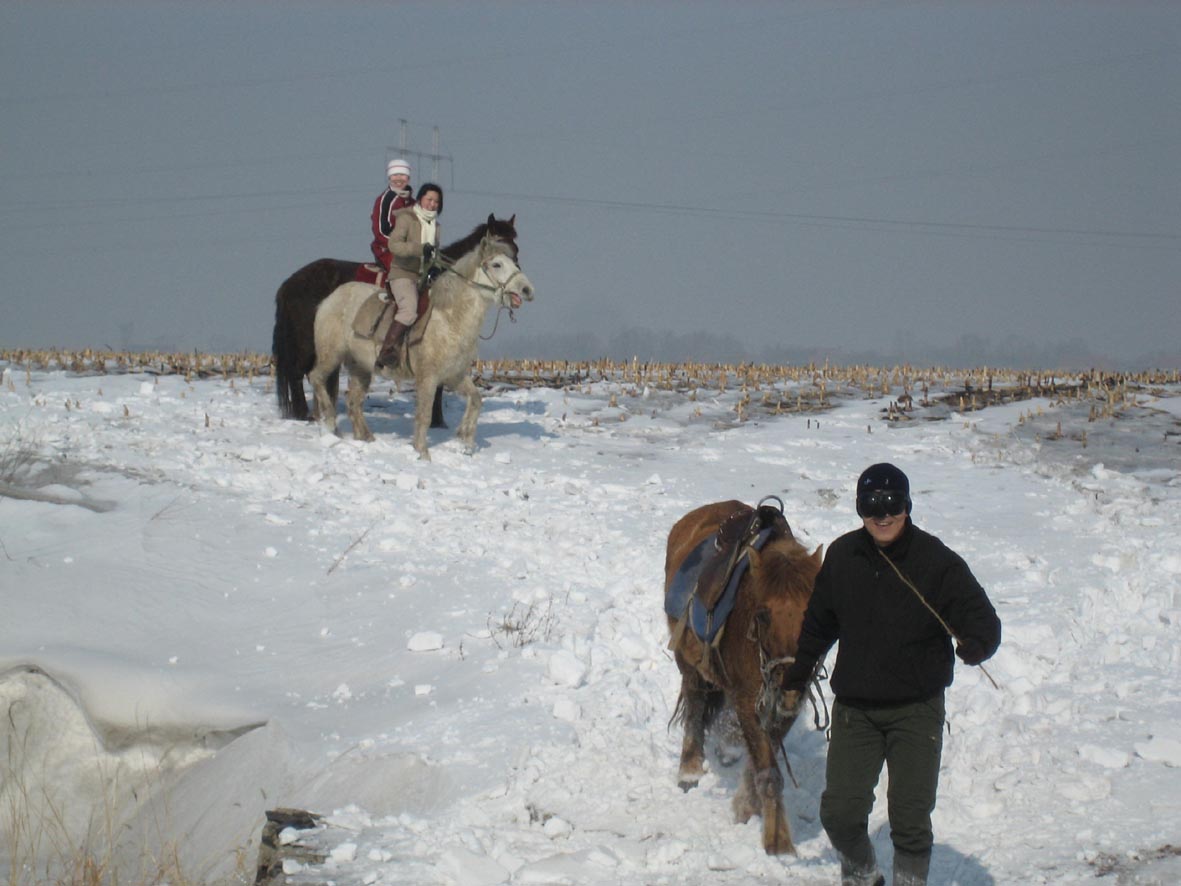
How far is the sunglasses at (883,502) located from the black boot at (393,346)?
961 centimetres

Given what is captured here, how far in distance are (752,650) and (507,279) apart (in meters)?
8.58

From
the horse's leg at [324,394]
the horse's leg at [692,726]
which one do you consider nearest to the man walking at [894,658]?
the horse's leg at [692,726]

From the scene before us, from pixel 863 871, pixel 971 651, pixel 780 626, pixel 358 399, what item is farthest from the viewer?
pixel 358 399


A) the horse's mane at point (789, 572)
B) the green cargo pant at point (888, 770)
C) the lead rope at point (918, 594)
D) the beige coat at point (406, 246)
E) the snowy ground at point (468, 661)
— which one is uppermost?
the beige coat at point (406, 246)

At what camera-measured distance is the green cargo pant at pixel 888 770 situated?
4.12m

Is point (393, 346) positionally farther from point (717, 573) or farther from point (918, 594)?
point (918, 594)

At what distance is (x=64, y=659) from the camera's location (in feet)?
23.5

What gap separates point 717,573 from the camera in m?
5.45

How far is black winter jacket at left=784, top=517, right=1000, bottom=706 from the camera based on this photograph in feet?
13.4

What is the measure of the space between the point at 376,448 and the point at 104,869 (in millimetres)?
8319

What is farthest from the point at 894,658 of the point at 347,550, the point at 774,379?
the point at 774,379

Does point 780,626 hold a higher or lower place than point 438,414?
higher

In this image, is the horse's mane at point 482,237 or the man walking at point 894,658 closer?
the man walking at point 894,658

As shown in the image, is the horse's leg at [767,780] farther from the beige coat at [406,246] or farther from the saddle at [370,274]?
the saddle at [370,274]
